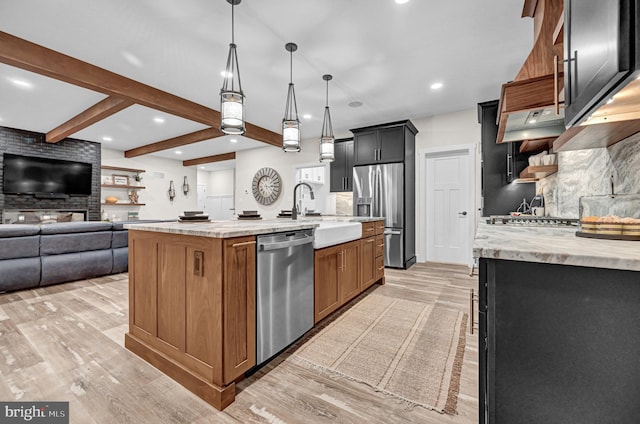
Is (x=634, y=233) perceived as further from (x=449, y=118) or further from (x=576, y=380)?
(x=449, y=118)

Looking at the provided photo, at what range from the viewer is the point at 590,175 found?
78.3 inches

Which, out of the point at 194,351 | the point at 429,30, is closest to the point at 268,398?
the point at 194,351

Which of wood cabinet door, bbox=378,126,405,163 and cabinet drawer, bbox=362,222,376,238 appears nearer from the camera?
cabinet drawer, bbox=362,222,376,238

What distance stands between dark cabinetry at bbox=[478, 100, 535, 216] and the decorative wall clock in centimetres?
465

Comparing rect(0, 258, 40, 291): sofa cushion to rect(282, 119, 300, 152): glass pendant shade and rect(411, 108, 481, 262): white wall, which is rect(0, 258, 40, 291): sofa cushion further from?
rect(411, 108, 481, 262): white wall

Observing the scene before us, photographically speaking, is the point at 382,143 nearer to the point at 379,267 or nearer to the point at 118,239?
the point at 379,267

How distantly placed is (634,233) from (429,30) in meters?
2.44

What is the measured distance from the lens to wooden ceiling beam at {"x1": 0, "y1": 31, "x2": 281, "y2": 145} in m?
2.76

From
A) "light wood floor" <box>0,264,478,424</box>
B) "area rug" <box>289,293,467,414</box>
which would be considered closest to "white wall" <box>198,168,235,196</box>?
"light wood floor" <box>0,264,478,424</box>

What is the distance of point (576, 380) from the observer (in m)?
0.80

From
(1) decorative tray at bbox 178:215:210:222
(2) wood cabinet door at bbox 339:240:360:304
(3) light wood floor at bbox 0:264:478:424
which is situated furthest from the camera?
(2) wood cabinet door at bbox 339:240:360:304

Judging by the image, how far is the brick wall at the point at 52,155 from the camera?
6016mm

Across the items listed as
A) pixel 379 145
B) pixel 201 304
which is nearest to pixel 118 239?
pixel 201 304

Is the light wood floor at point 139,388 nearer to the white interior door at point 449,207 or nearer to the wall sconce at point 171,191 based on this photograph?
the white interior door at point 449,207
